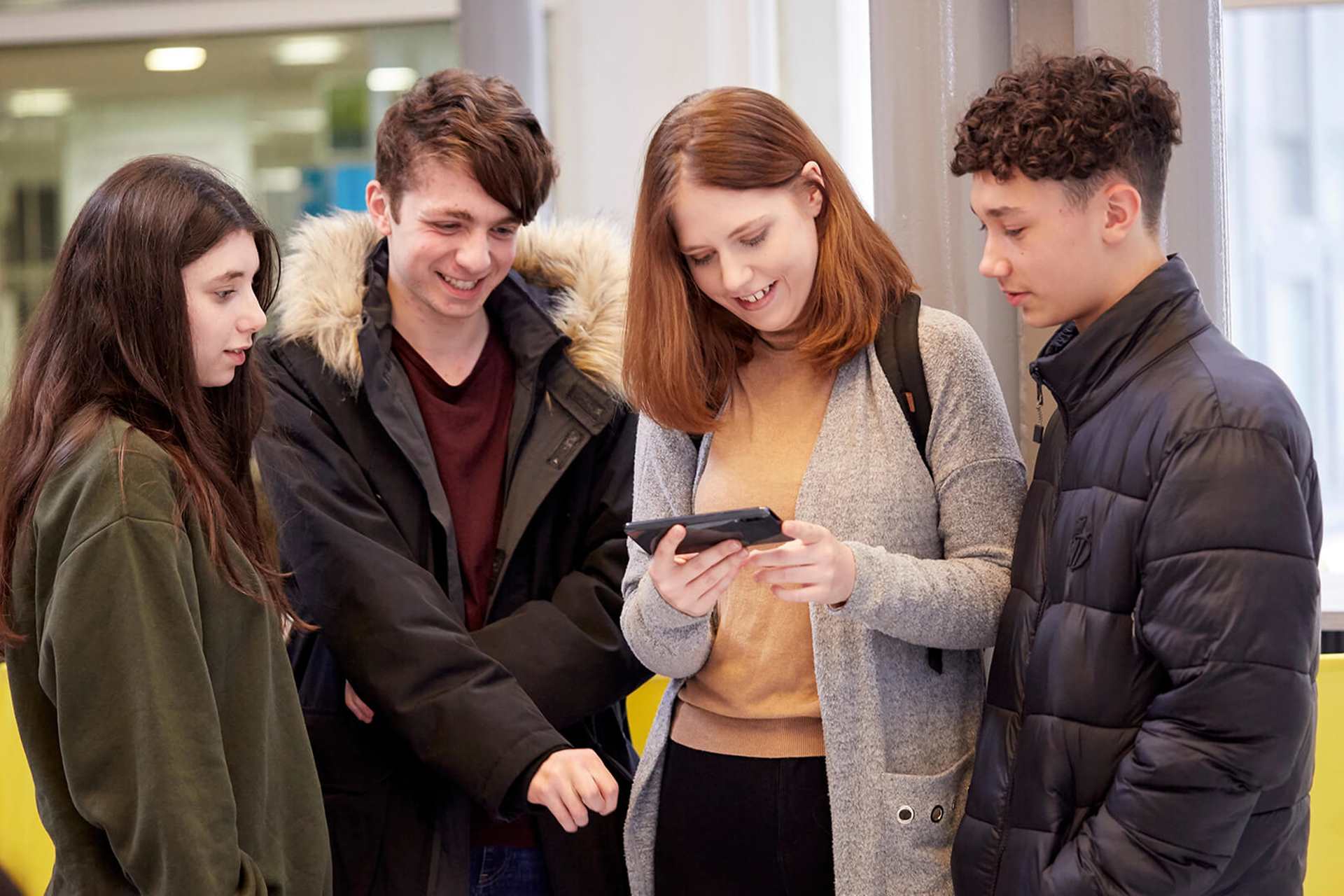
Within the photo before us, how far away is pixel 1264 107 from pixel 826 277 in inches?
96.8

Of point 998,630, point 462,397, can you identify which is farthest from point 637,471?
point 998,630

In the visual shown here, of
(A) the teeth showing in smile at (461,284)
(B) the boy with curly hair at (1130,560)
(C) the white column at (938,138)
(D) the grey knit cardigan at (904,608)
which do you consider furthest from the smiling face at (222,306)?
(C) the white column at (938,138)

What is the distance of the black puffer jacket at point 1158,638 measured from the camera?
63.4 inches

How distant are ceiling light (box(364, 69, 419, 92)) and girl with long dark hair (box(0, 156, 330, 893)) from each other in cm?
368

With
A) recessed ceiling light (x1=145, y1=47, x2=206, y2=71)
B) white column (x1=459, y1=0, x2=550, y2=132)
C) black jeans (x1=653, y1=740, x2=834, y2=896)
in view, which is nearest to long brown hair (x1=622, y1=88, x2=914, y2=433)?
black jeans (x1=653, y1=740, x2=834, y2=896)

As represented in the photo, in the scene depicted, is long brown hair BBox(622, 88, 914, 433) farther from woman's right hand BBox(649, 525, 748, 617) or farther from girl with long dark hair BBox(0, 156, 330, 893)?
girl with long dark hair BBox(0, 156, 330, 893)

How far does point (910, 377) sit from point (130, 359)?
1.13 metres

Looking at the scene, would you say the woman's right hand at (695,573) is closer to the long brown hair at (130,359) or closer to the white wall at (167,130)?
the long brown hair at (130,359)

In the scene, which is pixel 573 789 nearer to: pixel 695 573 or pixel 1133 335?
pixel 695 573

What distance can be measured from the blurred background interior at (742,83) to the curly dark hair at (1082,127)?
0.85m

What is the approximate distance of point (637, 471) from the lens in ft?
7.66

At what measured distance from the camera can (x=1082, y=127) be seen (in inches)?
73.1

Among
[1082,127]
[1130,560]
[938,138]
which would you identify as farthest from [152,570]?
[938,138]

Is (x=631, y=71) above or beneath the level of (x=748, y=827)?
above
